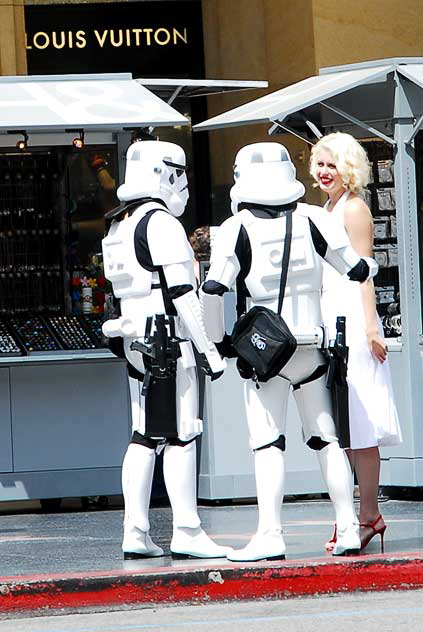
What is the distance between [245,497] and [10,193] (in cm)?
285

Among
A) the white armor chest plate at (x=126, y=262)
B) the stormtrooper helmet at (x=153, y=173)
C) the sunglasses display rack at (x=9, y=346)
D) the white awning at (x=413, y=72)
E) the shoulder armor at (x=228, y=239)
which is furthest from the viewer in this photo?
the sunglasses display rack at (x=9, y=346)

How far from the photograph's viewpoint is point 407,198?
10031 mm

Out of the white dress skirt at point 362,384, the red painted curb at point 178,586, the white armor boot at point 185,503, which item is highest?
the white dress skirt at point 362,384

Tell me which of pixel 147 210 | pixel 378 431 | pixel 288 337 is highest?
pixel 147 210

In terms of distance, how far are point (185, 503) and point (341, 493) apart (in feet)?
2.55

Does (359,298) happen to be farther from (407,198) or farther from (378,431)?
(407,198)

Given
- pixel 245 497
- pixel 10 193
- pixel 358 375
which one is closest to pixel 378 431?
pixel 358 375

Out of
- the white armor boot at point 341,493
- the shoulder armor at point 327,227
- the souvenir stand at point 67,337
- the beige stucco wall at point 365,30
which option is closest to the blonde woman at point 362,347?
the white armor boot at point 341,493

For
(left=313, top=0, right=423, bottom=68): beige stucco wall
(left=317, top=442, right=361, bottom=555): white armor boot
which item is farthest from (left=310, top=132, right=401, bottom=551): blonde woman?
(left=313, top=0, right=423, bottom=68): beige stucco wall

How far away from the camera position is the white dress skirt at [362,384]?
8016 mm

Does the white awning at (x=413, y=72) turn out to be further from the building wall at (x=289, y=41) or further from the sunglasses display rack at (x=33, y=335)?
the building wall at (x=289, y=41)

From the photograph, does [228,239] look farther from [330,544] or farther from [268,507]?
[330,544]

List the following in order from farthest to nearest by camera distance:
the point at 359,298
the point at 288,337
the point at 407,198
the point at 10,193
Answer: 1. the point at 10,193
2. the point at 407,198
3. the point at 359,298
4. the point at 288,337

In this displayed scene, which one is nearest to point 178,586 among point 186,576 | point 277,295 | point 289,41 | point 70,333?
point 186,576
